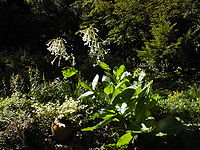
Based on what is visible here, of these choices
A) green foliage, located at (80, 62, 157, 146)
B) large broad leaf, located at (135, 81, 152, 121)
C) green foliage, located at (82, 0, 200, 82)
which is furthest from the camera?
green foliage, located at (82, 0, 200, 82)

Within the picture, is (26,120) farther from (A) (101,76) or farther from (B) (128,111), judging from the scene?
(A) (101,76)

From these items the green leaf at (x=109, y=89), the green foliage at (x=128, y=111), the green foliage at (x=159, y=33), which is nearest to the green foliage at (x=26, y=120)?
the green foliage at (x=128, y=111)

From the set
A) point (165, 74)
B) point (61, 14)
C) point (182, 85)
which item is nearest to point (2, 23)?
point (61, 14)

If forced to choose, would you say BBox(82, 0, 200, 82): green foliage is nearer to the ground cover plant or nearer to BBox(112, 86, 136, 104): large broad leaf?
the ground cover plant

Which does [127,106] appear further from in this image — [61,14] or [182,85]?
[61,14]

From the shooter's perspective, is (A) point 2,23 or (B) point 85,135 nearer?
(B) point 85,135

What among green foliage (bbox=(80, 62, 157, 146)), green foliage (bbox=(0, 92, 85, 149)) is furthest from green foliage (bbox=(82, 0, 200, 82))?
green foliage (bbox=(0, 92, 85, 149))

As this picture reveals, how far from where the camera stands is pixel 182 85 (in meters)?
6.46

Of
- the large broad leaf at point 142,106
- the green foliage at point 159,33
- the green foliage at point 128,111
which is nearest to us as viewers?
the green foliage at point 128,111

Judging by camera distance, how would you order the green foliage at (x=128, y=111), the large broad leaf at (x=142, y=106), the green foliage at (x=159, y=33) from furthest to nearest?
the green foliage at (x=159, y=33), the large broad leaf at (x=142, y=106), the green foliage at (x=128, y=111)

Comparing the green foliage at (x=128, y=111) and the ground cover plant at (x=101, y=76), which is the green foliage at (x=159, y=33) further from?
the green foliage at (x=128, y=111)

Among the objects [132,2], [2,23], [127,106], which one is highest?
[132,2]

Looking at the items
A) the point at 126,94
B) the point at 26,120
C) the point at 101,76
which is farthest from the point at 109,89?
the point at 101,76

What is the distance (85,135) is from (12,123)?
0.91 metres
